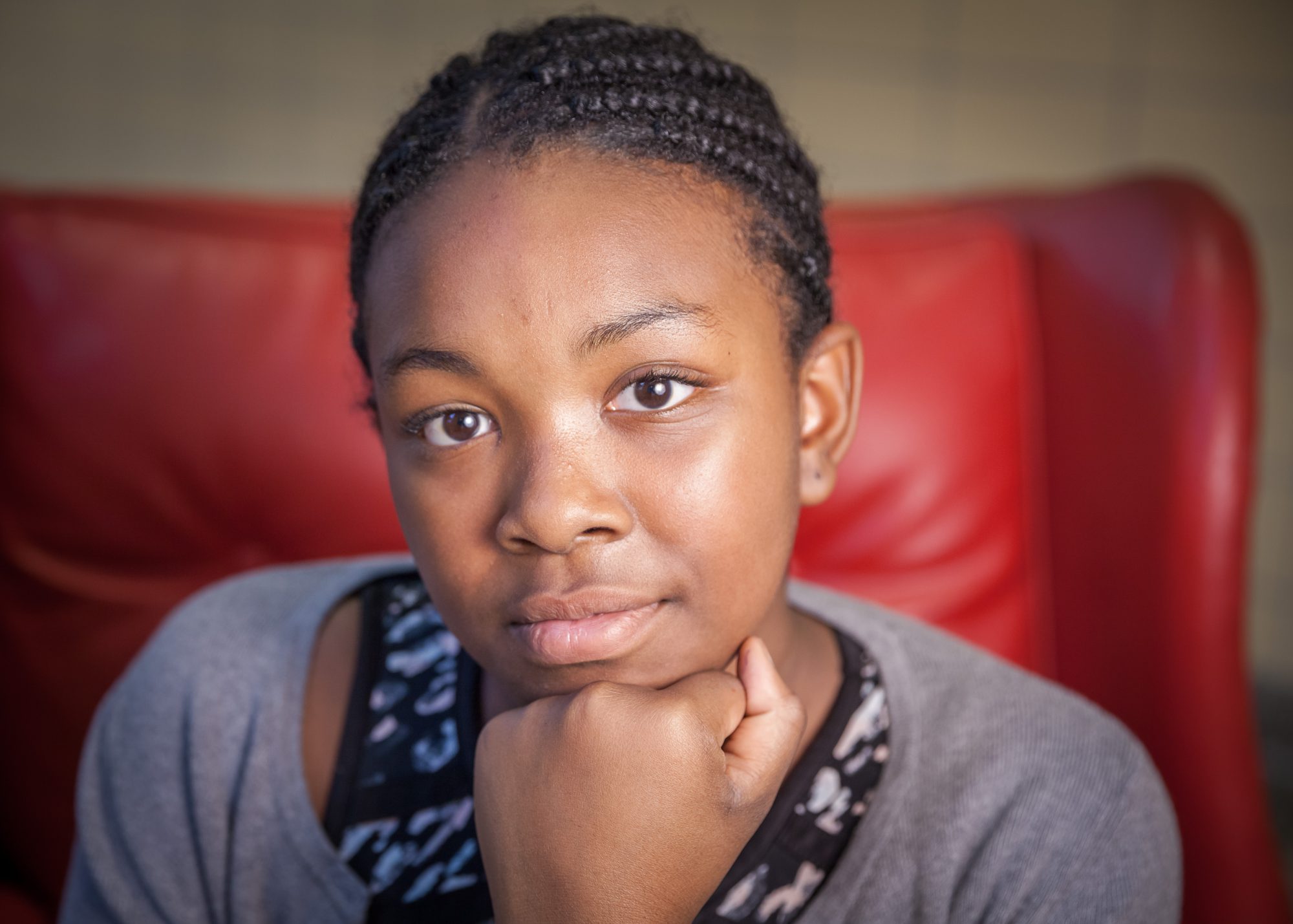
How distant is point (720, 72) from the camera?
823mm

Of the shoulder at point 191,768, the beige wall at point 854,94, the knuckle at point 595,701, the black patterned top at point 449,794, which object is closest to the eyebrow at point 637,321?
the knuckle at point 595,701

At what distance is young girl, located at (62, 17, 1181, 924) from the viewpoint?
680mm

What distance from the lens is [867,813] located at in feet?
2.88

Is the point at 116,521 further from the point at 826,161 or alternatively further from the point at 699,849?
the point at 826,161

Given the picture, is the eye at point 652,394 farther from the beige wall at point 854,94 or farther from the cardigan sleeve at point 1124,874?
the beige wall at point 854,94

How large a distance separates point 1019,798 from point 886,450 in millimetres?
506

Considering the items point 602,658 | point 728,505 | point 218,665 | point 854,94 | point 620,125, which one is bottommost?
point 218,665

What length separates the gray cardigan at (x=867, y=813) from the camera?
32.9 inches

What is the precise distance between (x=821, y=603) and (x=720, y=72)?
57 centimetres

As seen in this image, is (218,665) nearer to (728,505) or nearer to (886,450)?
(728,505)

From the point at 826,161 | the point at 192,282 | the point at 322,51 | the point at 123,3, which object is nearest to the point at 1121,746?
the point at 192,282

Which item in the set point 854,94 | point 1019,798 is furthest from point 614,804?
point 854,94

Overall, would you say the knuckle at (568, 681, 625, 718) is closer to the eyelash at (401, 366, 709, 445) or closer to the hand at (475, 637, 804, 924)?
the hand at (475, 637, 804, 924)

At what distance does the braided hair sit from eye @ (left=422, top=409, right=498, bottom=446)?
0.38ft
